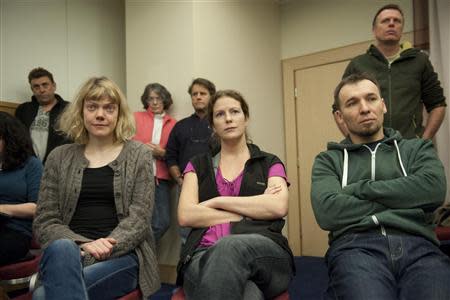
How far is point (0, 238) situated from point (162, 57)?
2.05 metres

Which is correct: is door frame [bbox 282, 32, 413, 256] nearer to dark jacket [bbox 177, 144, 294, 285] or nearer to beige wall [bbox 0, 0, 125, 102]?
beige wall [bbox 0, 0, 125, 102]

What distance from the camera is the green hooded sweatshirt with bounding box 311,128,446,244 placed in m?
1.46

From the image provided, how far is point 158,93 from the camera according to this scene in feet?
10.6

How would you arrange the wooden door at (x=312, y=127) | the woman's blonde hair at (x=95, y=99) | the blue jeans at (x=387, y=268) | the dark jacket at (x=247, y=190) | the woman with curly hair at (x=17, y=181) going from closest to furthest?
the blue jeans at (x=387, y=268)
the dark jacket at (x=247, y=190)
the woman's blonde hair at (x=95, y=99)
the woman with curly hair at (x=17, y=181)
the wooden door at (x=312, y=127)

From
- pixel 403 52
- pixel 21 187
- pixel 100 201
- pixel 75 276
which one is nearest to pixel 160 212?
pixel 21 187

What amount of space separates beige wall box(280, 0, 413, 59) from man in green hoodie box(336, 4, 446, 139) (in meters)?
1.47

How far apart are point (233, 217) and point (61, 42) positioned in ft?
9.07

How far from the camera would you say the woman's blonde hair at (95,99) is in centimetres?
178

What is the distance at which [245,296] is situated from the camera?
1.34 meters

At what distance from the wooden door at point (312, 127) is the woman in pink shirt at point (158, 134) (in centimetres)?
145

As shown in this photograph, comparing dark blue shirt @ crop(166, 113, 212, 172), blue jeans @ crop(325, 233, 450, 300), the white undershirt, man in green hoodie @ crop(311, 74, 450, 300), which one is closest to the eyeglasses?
the white undershirt

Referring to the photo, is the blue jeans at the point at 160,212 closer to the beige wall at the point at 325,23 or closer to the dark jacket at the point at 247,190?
the dark jacket at the point at 247,190

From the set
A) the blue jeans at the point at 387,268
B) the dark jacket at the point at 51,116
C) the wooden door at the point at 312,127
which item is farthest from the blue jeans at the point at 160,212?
the blue jeans at the point at 387,268

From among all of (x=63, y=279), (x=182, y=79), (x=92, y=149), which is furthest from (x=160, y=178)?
(x=63, y=279)
